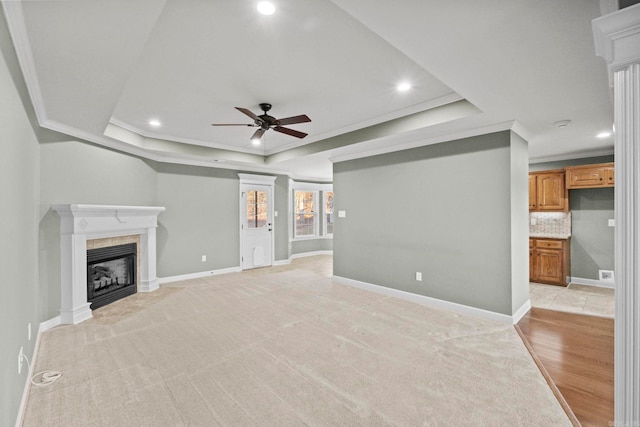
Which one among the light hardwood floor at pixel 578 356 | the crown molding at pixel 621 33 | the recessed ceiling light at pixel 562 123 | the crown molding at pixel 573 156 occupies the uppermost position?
the recessed ceiling light at pixel 562 123

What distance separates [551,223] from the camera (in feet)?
18.4

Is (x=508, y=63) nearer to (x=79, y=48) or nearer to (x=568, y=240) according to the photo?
(x=79, y=48)

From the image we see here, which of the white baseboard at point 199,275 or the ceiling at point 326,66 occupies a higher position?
the ceiling at point 326,66

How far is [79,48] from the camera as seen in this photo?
1919mm

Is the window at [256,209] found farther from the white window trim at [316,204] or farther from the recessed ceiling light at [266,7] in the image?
the recessed ceiling light at [266,7]

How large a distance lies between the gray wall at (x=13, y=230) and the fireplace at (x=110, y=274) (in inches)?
61.4

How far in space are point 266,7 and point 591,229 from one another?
6.44 meters

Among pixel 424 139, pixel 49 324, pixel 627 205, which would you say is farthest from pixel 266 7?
pixel 49 324

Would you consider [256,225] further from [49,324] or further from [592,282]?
[592,282]

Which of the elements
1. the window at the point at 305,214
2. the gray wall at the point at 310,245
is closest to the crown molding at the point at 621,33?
the window at the point at 305,214

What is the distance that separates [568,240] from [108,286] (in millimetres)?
7954

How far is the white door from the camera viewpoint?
661 centimetres

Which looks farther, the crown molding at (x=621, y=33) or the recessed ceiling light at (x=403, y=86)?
the recessed ceiling light at (x=403, y=86)

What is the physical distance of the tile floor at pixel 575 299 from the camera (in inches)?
155
